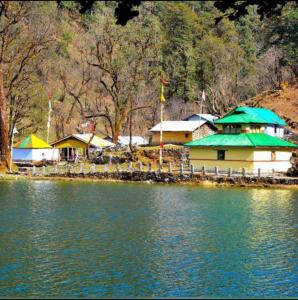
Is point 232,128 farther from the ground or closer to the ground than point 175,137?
closer to the ground

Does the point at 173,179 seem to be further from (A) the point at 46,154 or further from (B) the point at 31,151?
(A) the point at 46,154

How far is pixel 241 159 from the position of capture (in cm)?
6581

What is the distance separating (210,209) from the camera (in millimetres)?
42688

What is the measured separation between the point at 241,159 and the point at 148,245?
38.2 metres

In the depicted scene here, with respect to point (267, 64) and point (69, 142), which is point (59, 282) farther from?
point (267, 64)

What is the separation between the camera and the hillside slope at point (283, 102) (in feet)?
318

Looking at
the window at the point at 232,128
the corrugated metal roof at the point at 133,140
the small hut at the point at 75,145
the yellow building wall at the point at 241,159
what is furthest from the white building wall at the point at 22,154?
the window at the point at 232,128

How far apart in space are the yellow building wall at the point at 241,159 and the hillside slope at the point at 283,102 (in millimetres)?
26083

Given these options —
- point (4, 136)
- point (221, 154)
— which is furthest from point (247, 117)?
point (4, 136)

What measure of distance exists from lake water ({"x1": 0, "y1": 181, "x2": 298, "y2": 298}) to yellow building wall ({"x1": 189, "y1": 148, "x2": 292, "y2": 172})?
14650 mm

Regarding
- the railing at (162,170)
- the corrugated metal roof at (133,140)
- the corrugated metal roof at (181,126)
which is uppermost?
the corrugated metal roof at (181,126)

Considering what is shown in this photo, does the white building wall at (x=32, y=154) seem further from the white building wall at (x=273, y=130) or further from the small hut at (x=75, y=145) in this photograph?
the white building wall at (x=273, y=130)

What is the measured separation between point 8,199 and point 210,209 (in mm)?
16949

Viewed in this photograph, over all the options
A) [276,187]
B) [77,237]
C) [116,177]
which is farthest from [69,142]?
[77,237]
